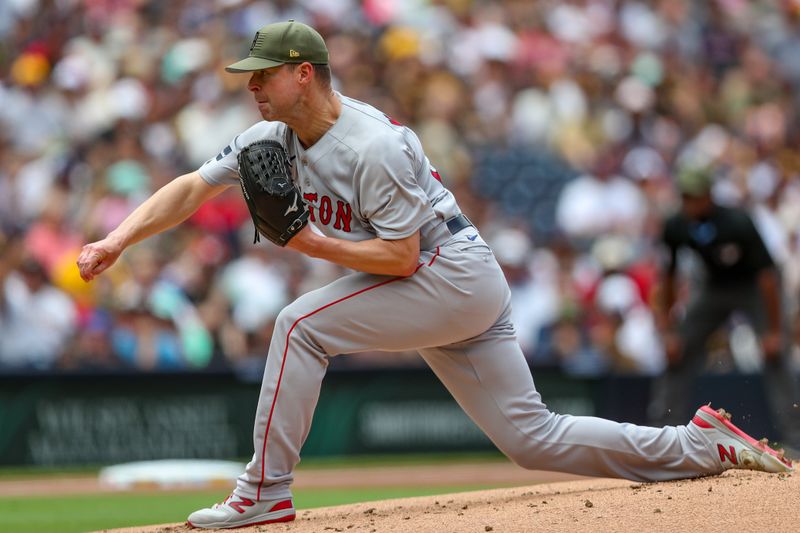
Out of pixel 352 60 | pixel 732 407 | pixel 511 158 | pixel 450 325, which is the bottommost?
pixel 732 407

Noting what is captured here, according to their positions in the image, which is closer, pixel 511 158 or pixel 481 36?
pixel 511 158

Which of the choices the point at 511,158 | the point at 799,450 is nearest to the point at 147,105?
the point at 511,158

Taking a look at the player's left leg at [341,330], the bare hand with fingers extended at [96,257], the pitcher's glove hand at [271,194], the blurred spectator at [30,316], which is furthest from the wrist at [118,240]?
the blurred spectator at [30,316]

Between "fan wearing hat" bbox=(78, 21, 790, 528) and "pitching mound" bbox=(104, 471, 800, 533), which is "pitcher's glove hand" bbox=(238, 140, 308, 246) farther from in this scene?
"pitching mound" bbox=(104, 471, 800, 533)

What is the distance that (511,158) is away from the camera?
14102 millimetres

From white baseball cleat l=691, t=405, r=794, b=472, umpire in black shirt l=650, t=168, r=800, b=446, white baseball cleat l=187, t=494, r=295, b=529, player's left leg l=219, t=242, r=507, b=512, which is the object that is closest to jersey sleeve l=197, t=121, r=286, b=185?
player's left leg l=219, t=242, r=507, b=512

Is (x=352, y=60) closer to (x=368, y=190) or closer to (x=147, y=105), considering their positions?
(x=147, y=105)

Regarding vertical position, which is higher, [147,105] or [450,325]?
[147,105]

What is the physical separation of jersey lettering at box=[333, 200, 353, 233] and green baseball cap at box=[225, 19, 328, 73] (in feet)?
1.86

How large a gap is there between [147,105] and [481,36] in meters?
4.18

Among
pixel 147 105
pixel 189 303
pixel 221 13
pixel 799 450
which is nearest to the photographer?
pixel 799 450

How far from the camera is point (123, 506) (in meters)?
8.40

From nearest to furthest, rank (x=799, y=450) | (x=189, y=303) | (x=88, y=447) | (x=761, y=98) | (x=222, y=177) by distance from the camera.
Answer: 1. (x=222, y=177)
2. (x=799, y=450)
3. (x=88, y=447)
4. (x=189, y=303)
5. (x=761, y=98)

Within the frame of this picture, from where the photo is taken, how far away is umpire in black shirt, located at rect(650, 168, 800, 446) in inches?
357
